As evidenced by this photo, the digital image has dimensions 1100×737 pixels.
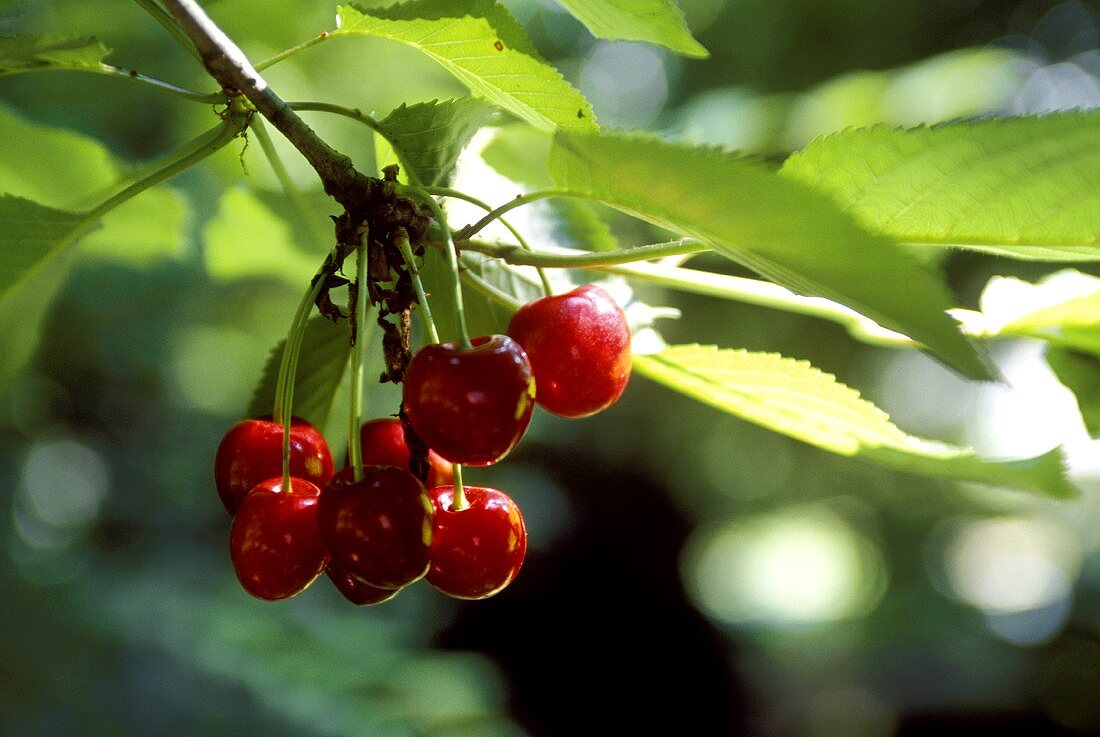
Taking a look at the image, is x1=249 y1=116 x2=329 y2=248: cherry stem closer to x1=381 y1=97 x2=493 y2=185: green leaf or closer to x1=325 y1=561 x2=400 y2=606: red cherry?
x1=381 y1=97 x2=493 y2=185: green leaf

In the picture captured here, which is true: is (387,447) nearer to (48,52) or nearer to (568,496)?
(48,52)

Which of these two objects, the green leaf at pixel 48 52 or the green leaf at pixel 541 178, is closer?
the green leaf at pixel 48 52

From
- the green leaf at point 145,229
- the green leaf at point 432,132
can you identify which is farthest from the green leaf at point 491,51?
the green leaf at point 145,229

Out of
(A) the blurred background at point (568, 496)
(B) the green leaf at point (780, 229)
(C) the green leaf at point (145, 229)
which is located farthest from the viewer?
(A) the blurred background at point (568, 496)

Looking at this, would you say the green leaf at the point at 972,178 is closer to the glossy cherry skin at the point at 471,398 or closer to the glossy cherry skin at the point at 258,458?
the glossy cherry skin at the point at 471,398

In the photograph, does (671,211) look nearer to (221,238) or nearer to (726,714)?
(221,238)

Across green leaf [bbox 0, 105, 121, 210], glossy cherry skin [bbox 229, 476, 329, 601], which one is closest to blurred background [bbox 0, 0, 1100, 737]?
green leaf [bbox 0, 105, 121, 210]
